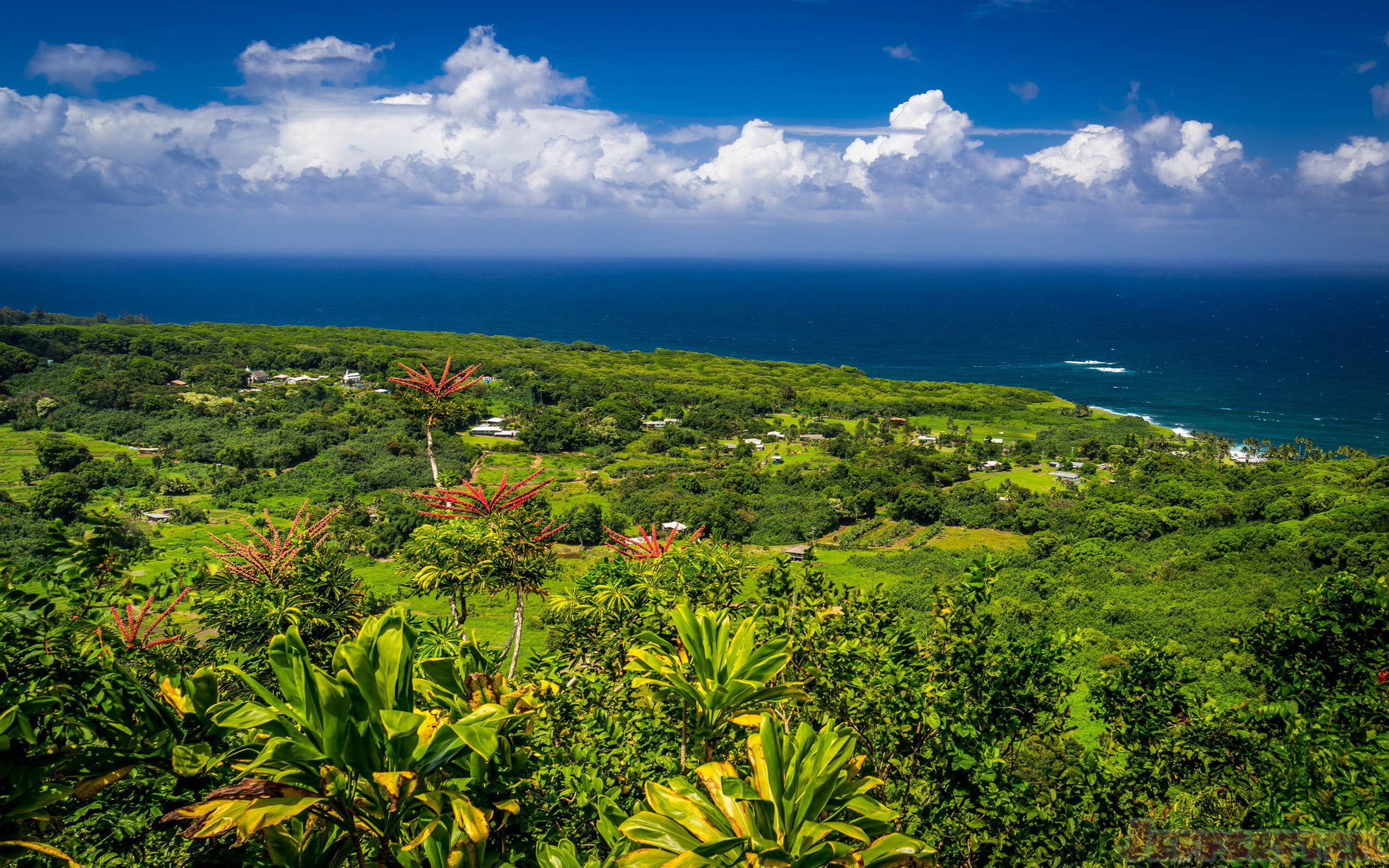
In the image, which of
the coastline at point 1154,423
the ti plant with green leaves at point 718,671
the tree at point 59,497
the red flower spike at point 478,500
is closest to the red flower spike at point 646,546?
the red flower spike at point 478,500

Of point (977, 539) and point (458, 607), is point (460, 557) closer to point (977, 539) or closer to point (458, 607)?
point (458, 607)

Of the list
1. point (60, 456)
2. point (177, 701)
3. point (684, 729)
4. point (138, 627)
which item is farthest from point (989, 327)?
point (177, 701)

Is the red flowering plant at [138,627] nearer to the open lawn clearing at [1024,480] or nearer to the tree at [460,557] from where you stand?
the tree at [460,557]

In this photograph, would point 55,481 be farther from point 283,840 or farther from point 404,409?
point 283,840

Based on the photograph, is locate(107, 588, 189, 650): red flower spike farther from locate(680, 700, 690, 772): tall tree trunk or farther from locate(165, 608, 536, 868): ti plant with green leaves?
locate(680, 700, 690, 772): tall tree trunk

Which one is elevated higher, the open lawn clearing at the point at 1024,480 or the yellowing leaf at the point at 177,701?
the yellowing leaf at the point at 177,701

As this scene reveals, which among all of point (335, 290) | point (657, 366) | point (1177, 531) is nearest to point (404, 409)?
point (1177, 531)
